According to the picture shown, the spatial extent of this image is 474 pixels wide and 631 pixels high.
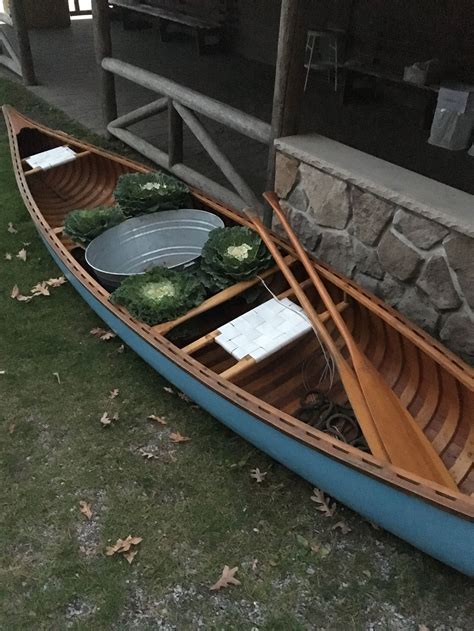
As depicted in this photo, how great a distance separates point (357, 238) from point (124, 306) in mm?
1645

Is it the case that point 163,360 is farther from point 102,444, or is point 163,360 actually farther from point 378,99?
point 378,99

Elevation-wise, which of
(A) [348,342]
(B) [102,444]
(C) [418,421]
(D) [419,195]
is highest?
(D) [419,195]

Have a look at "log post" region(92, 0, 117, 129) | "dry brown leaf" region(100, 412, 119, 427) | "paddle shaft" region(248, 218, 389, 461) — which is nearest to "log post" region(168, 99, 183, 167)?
"log post" region(92, 0, 117, 129)

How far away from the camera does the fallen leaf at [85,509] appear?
2.84 metres

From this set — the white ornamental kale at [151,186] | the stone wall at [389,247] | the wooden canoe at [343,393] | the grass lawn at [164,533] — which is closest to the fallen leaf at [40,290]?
the wooden canoe at [343,393]

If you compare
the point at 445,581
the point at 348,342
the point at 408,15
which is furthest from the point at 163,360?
→ the point at 408,15

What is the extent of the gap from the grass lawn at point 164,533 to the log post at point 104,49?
158 inches

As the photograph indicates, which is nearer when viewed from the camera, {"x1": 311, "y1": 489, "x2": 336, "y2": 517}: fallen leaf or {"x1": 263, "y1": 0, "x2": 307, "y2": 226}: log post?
{"x1": 311, "y1": 489, "x2": 336, "y2": 517}: fallen leaf

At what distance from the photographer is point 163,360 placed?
313cm

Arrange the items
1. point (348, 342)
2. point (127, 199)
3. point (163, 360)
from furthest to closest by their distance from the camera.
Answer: point (127, 199)
point (163, 360)
point (348, 342)

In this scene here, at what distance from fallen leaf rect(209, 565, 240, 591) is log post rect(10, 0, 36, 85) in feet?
25.6

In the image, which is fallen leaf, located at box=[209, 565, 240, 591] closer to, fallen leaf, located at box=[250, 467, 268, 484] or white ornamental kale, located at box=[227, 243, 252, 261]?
fallen leaf, located at box=[250, 467, 268, 484]

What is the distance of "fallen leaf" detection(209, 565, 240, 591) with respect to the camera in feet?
8.41

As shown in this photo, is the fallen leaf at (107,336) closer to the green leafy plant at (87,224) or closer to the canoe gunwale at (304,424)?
the canoe gunwale at (304,424)
